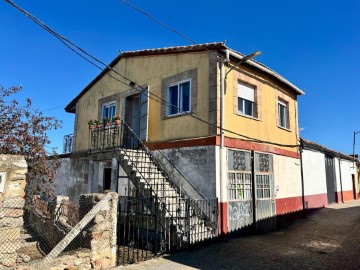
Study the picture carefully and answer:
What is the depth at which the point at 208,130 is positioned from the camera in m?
9.45

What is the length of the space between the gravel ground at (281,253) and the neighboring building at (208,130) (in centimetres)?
88

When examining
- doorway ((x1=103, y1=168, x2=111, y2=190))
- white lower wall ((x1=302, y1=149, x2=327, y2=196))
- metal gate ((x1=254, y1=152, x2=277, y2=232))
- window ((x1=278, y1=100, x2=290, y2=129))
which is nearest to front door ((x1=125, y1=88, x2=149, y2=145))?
doorway ((x1=103, y1=168, x2=111, y2=190))

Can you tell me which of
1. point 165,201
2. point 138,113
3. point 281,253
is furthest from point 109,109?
point 281,253

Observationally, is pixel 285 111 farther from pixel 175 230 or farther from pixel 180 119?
pixel 175 230

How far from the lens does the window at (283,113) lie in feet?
43.5

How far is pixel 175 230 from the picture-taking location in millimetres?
7719

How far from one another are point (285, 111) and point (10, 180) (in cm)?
1190

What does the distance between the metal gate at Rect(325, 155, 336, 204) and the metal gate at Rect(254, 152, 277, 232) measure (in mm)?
8628

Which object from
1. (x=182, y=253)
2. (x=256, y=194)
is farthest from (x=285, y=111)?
(x=182, y=253)

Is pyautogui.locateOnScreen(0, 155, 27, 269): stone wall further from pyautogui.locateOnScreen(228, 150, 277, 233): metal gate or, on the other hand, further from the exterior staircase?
pyautogui.locateOnScreen(228, 150, 277, 233): metal gate

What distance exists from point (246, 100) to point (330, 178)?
11208 millimetres

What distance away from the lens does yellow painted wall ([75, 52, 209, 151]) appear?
994 centimetres

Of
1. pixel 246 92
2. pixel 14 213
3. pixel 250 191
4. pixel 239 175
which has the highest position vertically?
pixel 246 92

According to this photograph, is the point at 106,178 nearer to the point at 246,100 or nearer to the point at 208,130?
the point at 208,130
